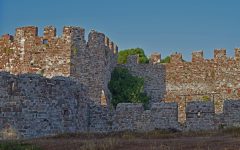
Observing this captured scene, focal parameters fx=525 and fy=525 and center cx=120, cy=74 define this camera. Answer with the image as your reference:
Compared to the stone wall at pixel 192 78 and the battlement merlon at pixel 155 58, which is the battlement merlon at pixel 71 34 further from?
the battlement merlon at pixel 155 58

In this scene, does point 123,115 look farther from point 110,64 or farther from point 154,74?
point 154,74

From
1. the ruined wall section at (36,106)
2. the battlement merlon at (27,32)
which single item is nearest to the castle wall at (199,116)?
the ruined wall section at (36,106)

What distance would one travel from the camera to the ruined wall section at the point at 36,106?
80.6 ft

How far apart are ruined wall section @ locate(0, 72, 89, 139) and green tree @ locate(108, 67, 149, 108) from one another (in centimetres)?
831

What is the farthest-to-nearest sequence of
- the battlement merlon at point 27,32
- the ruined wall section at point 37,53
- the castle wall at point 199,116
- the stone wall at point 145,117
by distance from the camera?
the battlement merlon at point 27,32 < the ruined wall section at point 37,53 < the stone wall at point 145,117 < the castle wall at point 199,116

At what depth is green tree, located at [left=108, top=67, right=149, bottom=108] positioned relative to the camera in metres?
36.2

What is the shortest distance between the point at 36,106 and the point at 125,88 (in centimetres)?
1246

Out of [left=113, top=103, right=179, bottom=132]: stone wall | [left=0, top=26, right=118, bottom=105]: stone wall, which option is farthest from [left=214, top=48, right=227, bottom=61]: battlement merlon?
[left=113, top=103, right=179, bottom=132]: stone wall

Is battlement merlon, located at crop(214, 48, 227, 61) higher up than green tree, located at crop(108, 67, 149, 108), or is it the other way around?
battlement merlon, located at crop(214, 48, 227, 61)

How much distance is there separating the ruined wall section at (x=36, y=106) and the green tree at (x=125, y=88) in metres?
8.31

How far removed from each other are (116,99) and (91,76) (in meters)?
4.14

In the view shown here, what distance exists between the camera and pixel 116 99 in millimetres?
36250

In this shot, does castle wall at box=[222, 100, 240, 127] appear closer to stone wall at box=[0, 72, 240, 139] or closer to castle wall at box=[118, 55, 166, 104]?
stone wall at box=[0, 72, 240, 139]

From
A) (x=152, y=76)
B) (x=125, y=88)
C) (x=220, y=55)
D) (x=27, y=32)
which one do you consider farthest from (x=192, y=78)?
(x=27, y=32)
